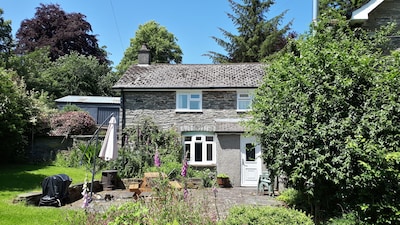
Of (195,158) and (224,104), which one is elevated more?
(224,104)

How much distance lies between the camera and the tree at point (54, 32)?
3906 cm

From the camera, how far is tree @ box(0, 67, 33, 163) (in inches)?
555

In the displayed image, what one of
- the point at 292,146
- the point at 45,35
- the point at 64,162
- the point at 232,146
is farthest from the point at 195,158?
the point at 45,35

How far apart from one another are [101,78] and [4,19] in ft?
36.2

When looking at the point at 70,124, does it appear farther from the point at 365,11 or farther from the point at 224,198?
the point at 365,11

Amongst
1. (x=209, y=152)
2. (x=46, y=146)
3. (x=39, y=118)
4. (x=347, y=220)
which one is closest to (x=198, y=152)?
(x=209, y=152)

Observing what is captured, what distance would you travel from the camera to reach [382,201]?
7305mm

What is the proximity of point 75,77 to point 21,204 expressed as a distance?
2978 cm

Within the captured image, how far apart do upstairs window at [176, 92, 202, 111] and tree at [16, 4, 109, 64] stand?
24924 mm

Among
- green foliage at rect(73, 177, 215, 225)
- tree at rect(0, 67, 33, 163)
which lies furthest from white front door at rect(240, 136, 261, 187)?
green foliage at rect(73, 177, 215, 225)

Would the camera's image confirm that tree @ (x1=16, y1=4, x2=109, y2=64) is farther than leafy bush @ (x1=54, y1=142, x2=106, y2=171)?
Yes

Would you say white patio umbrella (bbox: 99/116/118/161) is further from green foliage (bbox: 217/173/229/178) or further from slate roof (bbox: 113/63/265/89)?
slate roof (bbox: 113/63/265/89)

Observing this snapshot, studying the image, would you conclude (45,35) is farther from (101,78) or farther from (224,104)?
(224,104)

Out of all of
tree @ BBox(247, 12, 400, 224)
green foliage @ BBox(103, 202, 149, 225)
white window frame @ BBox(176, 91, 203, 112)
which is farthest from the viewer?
white window frame @ BBox(176, 91, 203, 112)
